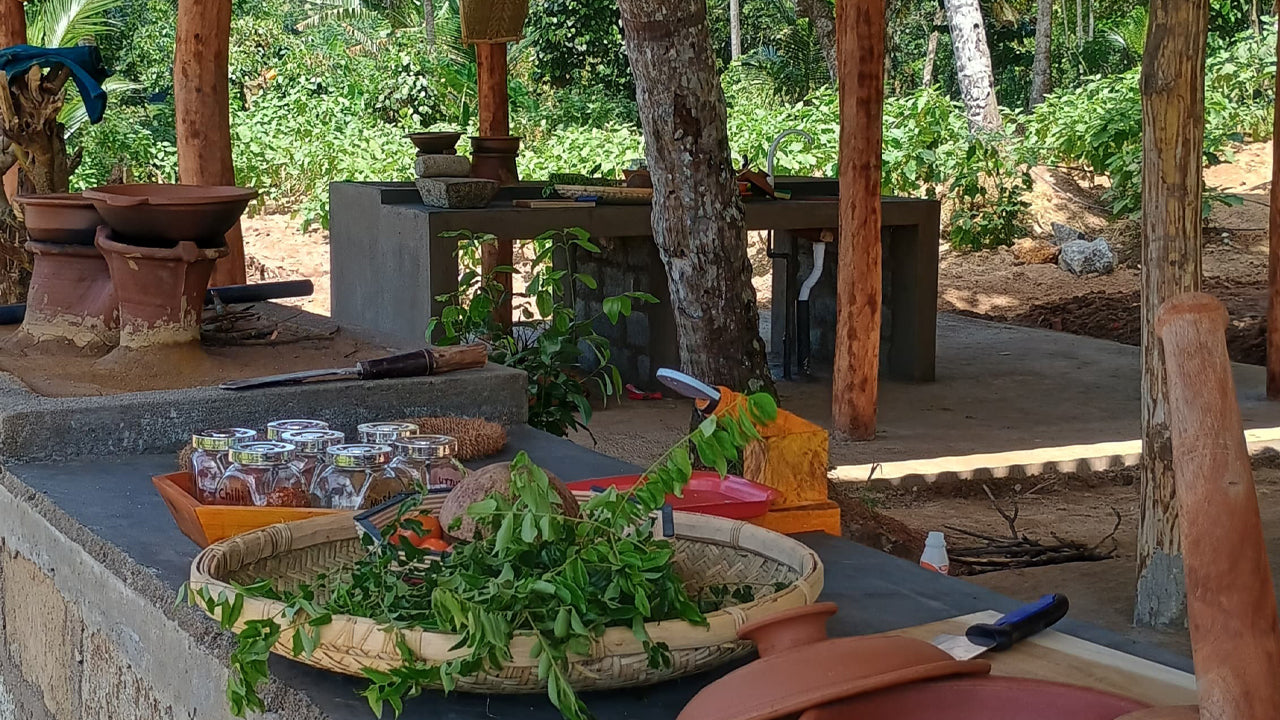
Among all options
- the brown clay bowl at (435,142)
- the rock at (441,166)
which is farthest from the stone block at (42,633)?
the brown clay bowl at (435,142)

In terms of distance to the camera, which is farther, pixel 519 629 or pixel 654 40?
pixel 654 40

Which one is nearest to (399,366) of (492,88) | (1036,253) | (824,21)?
(492,88)

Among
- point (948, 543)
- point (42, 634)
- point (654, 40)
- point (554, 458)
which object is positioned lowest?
point (948, 543)

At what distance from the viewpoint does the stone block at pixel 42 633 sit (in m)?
2.19

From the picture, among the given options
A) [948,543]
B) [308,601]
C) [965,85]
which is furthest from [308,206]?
[308,601]

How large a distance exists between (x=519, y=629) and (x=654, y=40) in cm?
266

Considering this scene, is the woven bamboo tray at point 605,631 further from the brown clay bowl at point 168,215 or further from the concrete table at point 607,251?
the concrete table at point 607,251

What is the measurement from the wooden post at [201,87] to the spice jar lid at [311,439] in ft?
12.6

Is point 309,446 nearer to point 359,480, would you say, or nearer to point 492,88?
point 359,480

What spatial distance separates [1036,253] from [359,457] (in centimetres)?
1054

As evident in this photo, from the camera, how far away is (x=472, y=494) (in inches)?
65.3

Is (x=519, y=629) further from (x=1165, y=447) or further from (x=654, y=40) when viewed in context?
(x=1165, y=447)

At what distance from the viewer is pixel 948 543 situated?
504cm

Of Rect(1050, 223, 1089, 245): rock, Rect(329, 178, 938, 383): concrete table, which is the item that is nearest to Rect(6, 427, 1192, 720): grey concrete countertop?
Rect(329, 178, 938, 383): concrete table
